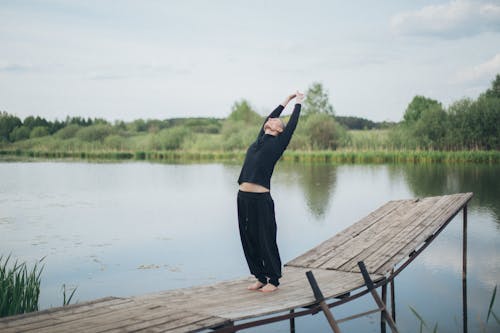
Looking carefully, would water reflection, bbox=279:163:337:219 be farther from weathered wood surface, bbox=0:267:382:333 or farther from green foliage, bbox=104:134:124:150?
green foliage, bbox=104:134:124:150

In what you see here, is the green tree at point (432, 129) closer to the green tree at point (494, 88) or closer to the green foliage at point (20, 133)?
the green tree at point (494, 88)

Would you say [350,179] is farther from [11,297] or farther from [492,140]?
[11,297]

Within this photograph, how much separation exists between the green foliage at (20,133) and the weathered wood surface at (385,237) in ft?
139

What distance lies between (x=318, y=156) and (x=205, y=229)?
60.4 feet

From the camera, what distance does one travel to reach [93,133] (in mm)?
47156

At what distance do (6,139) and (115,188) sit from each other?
28.2m

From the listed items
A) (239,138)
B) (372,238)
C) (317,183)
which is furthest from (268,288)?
(239,138)

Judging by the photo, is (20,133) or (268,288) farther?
(20,133)

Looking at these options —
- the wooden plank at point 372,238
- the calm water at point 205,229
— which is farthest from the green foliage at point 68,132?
the wooden plank at point 372,238

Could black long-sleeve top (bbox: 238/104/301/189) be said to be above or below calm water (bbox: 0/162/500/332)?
above

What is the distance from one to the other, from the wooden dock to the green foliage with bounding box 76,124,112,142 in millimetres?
42238

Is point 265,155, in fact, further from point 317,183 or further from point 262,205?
point 317,183

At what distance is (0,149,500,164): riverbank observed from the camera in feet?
92.5

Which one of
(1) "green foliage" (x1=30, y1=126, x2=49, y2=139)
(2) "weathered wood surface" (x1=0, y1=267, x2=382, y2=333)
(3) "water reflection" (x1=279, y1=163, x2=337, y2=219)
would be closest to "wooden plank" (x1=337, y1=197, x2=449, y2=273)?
(2) "weathered wood surface" (x1=0, y1=267, x2=382, y2=333)
